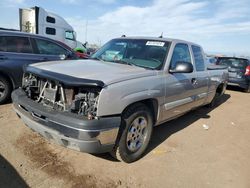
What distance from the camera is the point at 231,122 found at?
→ 584 centimetres

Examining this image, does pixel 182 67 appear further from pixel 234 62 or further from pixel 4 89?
pixel 234 62

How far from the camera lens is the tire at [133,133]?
302cm

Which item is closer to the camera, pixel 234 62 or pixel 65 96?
pixel 65 96

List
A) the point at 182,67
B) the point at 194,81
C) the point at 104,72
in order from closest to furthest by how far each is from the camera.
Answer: the point at 104,72 < the point at 182,67 < the point at 194,81

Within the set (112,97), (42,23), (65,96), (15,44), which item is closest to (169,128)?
(112,97)

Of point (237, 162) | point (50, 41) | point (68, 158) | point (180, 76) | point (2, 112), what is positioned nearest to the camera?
point (68, 158)

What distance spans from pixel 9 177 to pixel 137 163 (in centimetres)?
167

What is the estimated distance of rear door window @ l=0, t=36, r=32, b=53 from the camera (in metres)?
5.54

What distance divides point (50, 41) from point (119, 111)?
14.7 ft

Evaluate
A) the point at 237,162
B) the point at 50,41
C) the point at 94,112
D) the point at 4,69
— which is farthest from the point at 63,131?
the point at 50,41

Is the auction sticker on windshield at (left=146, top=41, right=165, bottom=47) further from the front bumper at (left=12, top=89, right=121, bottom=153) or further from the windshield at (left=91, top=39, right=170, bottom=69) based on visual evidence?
the front bumper at (left=12, top=89, right=121, bottom=153)

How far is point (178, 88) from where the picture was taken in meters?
3.98

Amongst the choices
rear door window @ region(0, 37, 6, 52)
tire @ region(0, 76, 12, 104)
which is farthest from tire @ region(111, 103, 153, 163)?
rear door window @ region(0, 37, 6, 52)

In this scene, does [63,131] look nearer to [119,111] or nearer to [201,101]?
[119,111]
